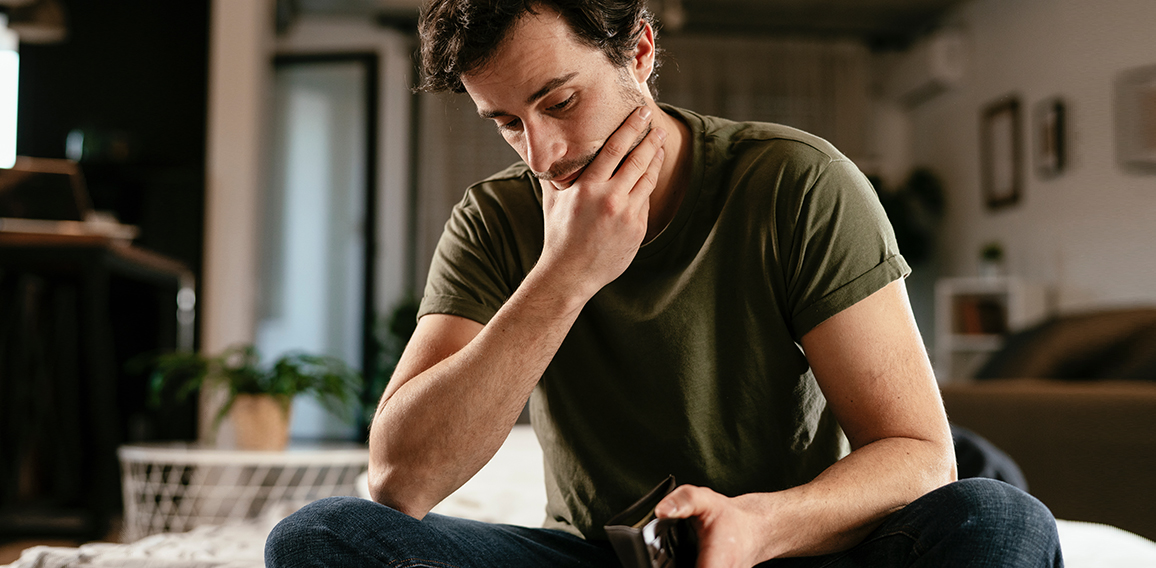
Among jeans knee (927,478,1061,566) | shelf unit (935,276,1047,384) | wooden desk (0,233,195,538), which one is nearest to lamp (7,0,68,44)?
wooden desk (0,233,195,538)

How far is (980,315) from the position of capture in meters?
4.86

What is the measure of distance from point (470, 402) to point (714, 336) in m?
0.29

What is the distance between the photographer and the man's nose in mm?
989

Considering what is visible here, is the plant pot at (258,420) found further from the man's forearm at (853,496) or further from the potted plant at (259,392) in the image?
the man's forearm at (853,496)

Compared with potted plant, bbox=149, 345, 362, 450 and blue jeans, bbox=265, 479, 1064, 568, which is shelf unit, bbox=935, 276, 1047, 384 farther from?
blue jeans, bbox=265, 479, 1064, 568

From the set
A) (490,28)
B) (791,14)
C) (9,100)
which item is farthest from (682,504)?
(791,14)

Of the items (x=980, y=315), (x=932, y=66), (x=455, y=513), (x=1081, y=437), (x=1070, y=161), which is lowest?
(x=455, y=513)

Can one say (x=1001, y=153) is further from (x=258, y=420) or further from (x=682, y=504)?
(x=682, y=504)

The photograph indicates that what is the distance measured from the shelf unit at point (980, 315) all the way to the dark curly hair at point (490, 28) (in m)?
4.15

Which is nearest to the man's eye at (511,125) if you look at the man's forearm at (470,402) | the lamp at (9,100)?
the man's forearm at (470,402)

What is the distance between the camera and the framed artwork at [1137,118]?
3906 millimetres

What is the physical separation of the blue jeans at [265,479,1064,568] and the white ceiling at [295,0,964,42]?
4762 mm

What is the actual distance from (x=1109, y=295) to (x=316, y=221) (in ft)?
14.5

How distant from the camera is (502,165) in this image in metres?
5.85
